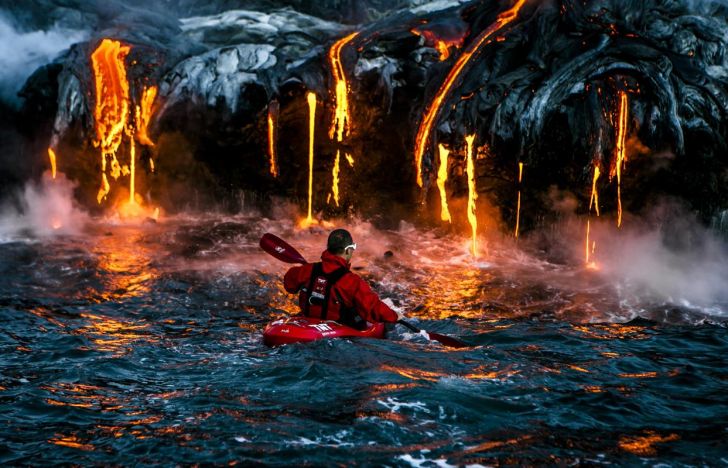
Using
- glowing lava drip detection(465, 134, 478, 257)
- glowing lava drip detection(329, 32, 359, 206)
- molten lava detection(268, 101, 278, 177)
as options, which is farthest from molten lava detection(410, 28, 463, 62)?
molten lava detection(268, 101, 278, 177)

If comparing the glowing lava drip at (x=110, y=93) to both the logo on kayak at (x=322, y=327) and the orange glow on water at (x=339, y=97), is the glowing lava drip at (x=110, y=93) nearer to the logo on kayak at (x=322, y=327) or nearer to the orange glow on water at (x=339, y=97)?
the orange glow on water at (x=339, y=97)

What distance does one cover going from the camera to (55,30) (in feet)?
48.0

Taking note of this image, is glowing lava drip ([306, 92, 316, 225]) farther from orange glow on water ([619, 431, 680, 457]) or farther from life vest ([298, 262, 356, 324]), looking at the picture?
orange glow on water ([619, 431, 680, 457])

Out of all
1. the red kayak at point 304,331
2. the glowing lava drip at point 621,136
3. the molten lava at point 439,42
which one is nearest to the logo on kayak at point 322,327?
the red kayak at point 304,331

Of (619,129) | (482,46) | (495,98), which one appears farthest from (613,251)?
(482,46)

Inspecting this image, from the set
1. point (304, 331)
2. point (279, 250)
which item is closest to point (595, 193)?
point (279, 250)

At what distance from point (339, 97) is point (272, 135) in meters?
1.47

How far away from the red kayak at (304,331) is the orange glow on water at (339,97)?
6.64 metres

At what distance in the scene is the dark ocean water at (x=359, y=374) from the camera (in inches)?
153

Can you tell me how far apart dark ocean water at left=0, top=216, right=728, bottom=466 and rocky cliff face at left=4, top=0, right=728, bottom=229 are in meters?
2.02

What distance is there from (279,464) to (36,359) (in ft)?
10.4

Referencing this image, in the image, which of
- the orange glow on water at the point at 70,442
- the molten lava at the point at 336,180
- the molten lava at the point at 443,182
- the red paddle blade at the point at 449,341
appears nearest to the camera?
the orange glow on water at the point at 70,442

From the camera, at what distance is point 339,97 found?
469 inches

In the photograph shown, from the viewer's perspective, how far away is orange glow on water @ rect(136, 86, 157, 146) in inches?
508
